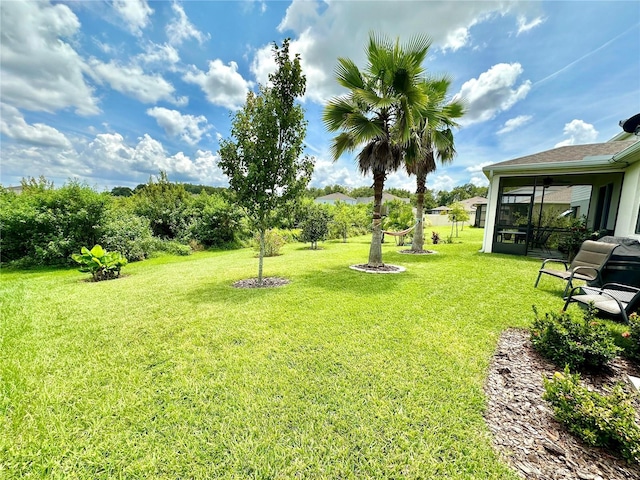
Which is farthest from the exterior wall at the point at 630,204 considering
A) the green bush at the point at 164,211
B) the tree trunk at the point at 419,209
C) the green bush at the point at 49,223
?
the green bush at the point at 164,211

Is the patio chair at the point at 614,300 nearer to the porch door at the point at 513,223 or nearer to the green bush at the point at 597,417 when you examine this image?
the green bush at the point at 597,417

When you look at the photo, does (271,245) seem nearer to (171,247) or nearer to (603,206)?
(171,247)

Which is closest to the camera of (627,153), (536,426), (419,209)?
(536,426)

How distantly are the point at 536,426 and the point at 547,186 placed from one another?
35.7 ft

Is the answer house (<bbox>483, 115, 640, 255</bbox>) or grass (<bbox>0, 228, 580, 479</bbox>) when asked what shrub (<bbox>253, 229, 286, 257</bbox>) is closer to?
grass (<bbox>0, 228, 580, 479</bbox>)

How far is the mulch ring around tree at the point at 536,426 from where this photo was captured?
156 centimetres

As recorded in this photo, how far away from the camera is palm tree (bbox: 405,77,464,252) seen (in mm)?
7070

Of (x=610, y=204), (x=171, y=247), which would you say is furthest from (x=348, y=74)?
(x=171, y=247)

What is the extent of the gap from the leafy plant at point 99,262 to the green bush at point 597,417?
28.7 feet

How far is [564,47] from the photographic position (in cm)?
793

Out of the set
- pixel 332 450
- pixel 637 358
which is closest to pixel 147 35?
pixel 332 450

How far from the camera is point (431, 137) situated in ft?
27.7

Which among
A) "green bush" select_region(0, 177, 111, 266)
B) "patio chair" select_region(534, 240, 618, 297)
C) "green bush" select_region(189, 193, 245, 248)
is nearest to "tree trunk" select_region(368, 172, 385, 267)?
"patio chair" select_region(534, 240, 618, 297)

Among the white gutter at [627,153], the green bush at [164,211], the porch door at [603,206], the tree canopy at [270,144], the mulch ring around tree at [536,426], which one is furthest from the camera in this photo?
the green bush at [164,211]
